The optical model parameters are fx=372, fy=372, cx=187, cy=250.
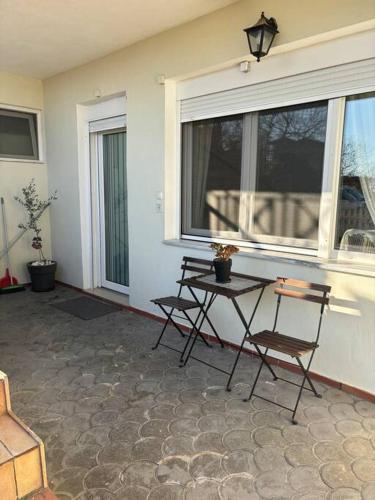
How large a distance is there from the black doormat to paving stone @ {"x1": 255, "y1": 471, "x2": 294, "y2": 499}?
2.74 metres

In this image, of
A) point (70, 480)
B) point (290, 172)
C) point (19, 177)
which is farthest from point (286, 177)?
point (19, 177)

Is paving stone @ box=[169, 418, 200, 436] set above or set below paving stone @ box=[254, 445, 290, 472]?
above

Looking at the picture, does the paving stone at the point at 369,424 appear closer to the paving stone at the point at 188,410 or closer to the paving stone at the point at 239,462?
the paving stone at the point at 239,462

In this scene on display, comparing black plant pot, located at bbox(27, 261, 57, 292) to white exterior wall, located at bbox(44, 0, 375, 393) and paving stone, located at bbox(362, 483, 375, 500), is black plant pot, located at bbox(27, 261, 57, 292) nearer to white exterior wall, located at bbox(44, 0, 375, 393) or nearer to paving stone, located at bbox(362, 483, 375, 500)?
white exterior wall, located at bbox(44, 0, 375, 393)

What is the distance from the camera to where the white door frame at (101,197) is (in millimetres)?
4637

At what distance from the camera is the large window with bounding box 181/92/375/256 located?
2707 millimetres

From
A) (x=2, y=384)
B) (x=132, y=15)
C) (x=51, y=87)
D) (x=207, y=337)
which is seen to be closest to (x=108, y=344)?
(x=207, y=337)

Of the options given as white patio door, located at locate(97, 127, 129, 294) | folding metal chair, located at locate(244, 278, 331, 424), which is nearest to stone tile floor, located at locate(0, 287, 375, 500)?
folding metal chair, located at locate(244, 278, 331, 424)

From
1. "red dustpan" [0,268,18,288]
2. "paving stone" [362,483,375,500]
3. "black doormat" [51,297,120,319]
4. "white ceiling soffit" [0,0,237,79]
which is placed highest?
"white ceiling soffit" [0,0,237,79]

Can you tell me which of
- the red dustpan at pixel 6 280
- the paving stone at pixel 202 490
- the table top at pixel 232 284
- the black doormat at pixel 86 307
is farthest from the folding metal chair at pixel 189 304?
the red dustpan at pixel 6 280

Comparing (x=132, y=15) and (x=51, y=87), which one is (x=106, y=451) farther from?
(x=51, y=87)

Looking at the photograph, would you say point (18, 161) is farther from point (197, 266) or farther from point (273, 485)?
point (273, 485)

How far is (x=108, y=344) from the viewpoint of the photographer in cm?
350

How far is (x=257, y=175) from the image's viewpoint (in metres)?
3.28
